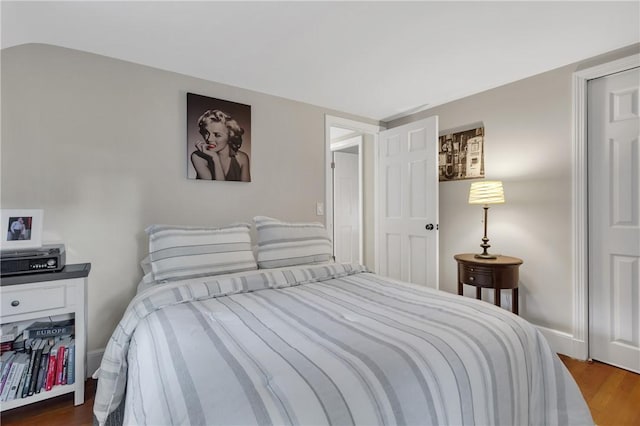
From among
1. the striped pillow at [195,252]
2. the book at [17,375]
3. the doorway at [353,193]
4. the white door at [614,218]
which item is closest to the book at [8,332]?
the book at [17,375]

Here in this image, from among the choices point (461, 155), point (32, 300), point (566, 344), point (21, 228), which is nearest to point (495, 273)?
point (566, 344)

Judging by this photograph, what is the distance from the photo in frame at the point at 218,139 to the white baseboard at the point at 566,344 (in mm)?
2750

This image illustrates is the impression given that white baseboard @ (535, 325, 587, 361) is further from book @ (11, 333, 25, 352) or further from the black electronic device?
book @ (11, 333, 25, 352)

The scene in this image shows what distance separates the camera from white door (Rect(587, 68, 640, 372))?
2076mm

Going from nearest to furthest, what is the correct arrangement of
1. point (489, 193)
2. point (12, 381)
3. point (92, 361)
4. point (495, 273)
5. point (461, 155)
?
point (12, 381) → point (92, 361) → point (495, 273) → point (489, 193) → point (461, 155)

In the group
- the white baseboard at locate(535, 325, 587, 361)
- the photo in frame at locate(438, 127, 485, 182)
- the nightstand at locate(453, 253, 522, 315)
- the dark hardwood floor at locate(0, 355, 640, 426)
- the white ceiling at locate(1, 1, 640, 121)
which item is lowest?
the dark hardwood floor at locate(0, 355, 640, 426)

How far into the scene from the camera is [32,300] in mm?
1612

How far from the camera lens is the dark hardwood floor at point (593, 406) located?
1.62m

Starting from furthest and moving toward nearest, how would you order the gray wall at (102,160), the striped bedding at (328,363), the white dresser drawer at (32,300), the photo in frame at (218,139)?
the photo in frame at (218,139)
the gray wall at (102,160)
the white dresser drawer at (32,300)
the striped bedding at (328,363)

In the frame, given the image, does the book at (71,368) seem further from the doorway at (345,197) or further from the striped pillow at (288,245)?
the doorway at (345,197)

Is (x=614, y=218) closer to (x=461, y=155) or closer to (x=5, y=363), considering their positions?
(x=461, y=155)

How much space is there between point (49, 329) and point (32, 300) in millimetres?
307

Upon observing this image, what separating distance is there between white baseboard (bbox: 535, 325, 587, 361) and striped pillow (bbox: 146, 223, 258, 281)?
232cm

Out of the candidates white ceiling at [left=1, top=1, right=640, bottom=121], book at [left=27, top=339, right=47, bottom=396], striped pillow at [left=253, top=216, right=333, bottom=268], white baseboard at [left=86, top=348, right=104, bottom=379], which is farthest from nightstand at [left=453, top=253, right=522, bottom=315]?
book at [left=27, top=339, right=47, bottom=396]
